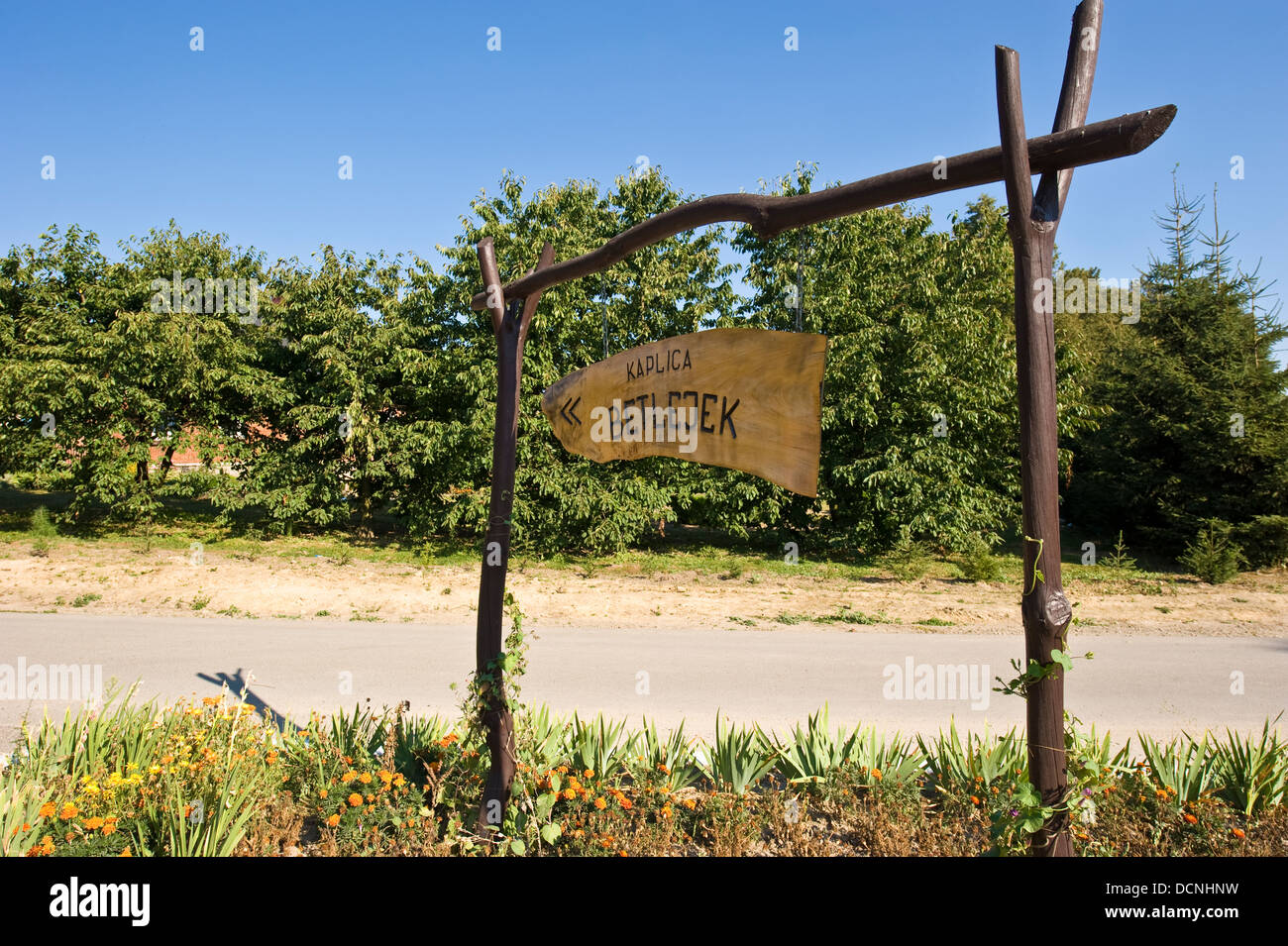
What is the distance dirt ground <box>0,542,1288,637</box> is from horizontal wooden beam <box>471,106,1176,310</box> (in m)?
6.67

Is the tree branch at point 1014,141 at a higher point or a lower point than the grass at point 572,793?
higher

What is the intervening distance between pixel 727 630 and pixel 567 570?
446cm

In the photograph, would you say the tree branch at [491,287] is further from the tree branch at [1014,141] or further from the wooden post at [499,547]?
the tree branch at [1014,141]

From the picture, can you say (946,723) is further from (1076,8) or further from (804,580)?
(804,580)

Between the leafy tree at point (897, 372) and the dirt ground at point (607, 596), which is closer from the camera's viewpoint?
the dirt ground at point (607, 596)

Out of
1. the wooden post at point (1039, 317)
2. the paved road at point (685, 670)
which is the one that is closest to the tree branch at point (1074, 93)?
the wooden post at point (1039, 317)

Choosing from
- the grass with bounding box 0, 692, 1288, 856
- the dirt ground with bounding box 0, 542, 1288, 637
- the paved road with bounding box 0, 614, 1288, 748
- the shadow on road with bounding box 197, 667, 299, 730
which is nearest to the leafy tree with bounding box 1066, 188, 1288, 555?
the dirt ground with bounding box 0, 542, 1288, 637

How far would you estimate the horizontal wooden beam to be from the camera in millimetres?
2180

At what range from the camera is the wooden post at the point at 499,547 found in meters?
3.67

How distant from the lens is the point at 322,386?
14.8m

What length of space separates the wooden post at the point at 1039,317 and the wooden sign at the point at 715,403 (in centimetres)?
68

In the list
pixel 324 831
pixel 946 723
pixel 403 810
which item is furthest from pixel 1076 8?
pixel 946 723

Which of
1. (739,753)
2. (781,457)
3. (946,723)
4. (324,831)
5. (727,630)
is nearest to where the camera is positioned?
(781,457)
